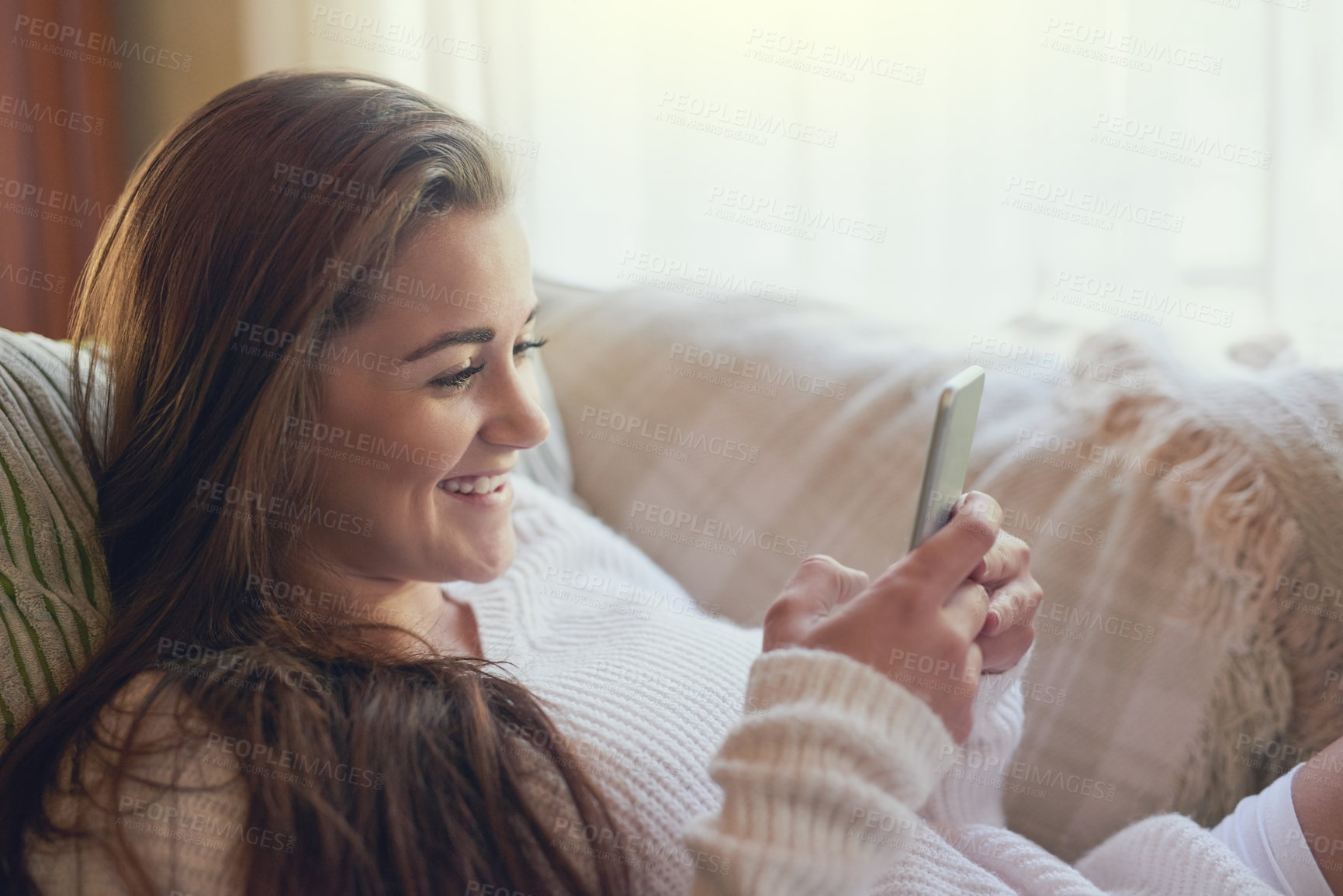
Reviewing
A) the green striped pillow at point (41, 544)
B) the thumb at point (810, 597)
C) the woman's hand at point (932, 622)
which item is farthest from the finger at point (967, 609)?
the green striped pillow at point (41, 544)

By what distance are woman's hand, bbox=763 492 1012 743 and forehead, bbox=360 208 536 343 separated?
39cm

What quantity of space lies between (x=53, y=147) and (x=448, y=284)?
1659 millimetres

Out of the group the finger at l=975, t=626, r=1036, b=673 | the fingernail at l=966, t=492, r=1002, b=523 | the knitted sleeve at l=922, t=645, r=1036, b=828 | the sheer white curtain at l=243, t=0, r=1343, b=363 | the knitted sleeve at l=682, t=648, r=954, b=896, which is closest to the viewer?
the knitted sleeve at l=682, t=648, r=954, b=896

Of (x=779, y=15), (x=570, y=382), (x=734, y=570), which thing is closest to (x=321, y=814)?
(x=734, y=570)

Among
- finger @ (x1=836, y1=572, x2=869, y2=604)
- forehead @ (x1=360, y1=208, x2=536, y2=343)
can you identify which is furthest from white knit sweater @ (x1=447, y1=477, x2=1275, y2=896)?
forehead @ (x1=360, y1=208, x2=536, y2=343)

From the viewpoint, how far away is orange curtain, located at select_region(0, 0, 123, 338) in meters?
1.90

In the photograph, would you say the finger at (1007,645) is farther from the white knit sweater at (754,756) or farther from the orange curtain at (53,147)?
the orange curtain at (53,147)

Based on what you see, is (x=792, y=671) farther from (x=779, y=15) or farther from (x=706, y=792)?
(x=779, y=15)

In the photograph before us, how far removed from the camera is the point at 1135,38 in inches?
55.4

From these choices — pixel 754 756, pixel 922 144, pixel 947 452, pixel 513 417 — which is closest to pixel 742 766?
pixel 754 756

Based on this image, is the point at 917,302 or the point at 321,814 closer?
the point at 321,814

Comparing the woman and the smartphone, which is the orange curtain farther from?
the smartphone

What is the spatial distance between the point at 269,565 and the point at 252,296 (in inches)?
9.6

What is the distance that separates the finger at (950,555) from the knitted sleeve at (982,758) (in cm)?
26
